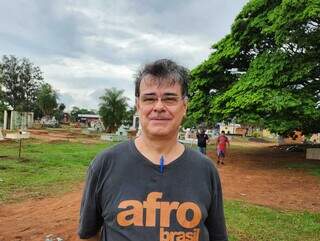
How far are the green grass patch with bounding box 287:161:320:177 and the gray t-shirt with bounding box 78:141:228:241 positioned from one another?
1520 cm

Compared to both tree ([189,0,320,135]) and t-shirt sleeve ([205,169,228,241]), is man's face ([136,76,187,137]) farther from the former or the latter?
tree ([189,0,320,135])

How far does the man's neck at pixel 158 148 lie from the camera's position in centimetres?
245

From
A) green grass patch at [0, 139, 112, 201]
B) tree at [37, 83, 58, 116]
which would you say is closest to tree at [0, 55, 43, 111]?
tree at [37, 83, 58, 116]

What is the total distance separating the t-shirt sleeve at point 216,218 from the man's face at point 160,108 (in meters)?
0.37

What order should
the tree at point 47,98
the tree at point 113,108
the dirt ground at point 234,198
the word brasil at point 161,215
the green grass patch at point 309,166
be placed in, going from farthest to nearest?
the tree at point 47,98 → the tree at point 113,108 → the green grass patch at point 309,166 → the dirt ground at point 234,198 → the word brasil at point 161,215

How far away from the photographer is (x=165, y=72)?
8.08ft

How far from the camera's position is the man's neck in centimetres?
245

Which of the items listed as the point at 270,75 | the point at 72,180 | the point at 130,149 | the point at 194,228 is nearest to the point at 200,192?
the point at 194,228

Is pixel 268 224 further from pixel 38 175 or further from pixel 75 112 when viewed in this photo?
pixel 75 112

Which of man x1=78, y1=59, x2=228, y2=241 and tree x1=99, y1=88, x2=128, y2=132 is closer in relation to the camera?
man x1=78, y1=59, x2=228, y2=241

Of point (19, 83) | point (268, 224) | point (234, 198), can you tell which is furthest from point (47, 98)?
point (268, 224)

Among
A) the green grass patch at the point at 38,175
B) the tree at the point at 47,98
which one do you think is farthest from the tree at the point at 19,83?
the green grass patch at the point at 38,175

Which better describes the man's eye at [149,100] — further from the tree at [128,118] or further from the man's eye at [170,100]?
the tree at [128,118]

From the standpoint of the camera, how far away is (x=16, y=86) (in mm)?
77875
